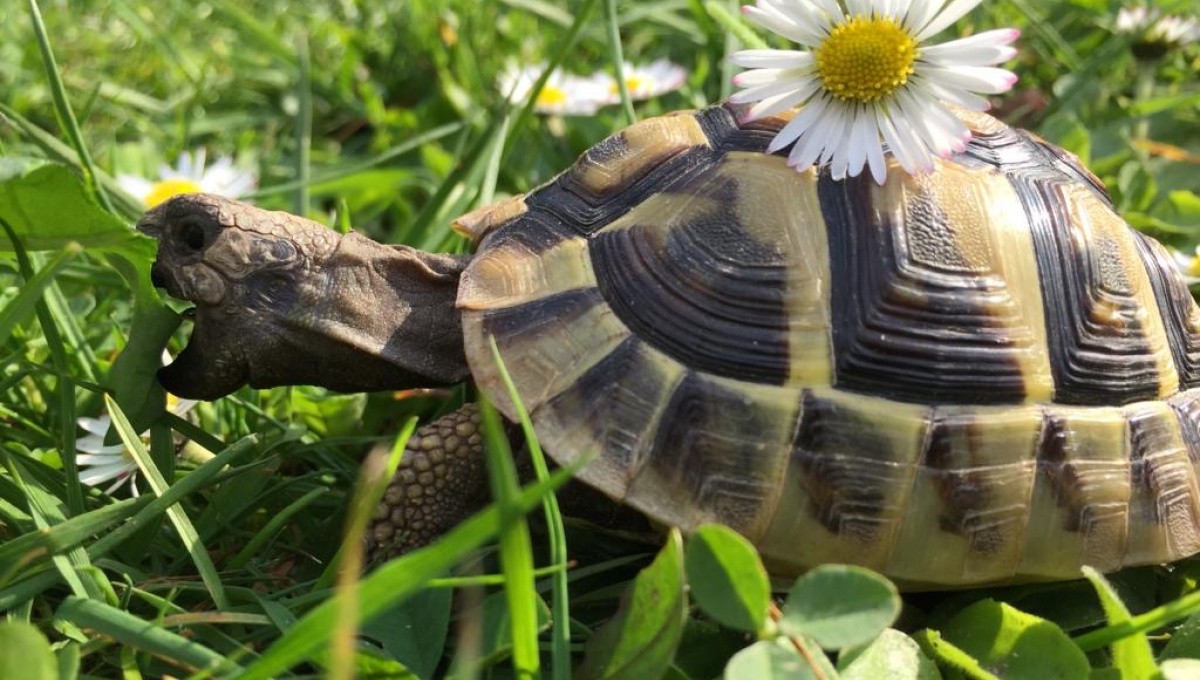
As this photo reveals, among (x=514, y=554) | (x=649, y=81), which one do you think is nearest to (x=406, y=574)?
(x=514, y=554)

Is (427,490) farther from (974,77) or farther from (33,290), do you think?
(974,77)

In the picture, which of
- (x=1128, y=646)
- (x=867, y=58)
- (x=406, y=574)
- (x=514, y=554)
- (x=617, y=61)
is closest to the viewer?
(x=406, y=574)

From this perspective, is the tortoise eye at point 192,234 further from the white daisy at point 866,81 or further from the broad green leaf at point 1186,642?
the broad green leaf at point 1186,642

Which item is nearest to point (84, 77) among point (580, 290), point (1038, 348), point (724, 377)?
point (580, 290)

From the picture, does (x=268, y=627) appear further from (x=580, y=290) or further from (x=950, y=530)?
(x=950, y=530)

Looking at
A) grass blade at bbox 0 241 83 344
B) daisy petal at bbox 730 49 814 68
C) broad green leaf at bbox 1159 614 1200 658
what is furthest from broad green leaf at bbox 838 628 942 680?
grass blade at bbox 0 241 83 344

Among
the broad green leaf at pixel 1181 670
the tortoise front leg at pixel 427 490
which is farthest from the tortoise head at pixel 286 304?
the broad green leaf at pixel 1181 670
